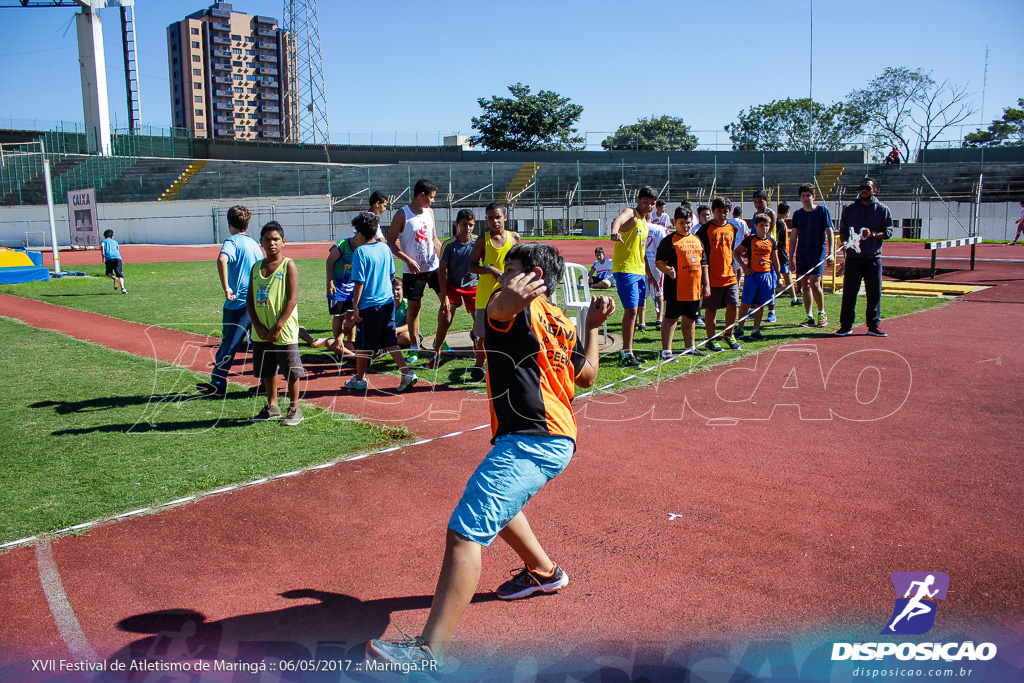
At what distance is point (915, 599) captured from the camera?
147 inches

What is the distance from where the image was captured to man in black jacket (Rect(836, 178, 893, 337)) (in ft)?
34.9

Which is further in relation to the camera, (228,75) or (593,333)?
(228,75)

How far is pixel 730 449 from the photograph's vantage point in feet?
20.2

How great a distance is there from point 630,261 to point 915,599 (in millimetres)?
5905

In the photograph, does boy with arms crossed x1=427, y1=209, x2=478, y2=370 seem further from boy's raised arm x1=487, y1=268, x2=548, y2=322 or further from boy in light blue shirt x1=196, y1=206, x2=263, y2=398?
boy's raised arm x1=487, y1=268, x2=548, y2=322

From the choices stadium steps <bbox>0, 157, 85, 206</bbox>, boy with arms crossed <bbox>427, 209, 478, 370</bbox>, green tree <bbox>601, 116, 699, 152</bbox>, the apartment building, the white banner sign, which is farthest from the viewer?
the apartment building

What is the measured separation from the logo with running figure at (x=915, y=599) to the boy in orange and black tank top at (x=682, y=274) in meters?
5.50

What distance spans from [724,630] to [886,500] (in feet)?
7.21

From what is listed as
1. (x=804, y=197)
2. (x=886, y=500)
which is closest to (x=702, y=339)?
(x=804, y=197)

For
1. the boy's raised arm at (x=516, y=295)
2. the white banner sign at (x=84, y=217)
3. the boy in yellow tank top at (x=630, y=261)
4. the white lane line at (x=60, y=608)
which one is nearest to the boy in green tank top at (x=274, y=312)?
the white lane line at (x=60, y=608)

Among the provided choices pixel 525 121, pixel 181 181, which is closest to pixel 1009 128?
pixel 525 121

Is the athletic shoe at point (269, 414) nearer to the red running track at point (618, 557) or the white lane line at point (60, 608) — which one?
the red running track at point (618, 557)

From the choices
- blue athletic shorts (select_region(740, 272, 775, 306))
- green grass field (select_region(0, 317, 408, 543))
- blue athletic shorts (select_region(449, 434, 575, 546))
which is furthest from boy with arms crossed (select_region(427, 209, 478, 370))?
blue athletic shorts (select_region(449, 434, 575, 546))

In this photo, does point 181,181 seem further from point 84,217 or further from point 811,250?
point 811,250
